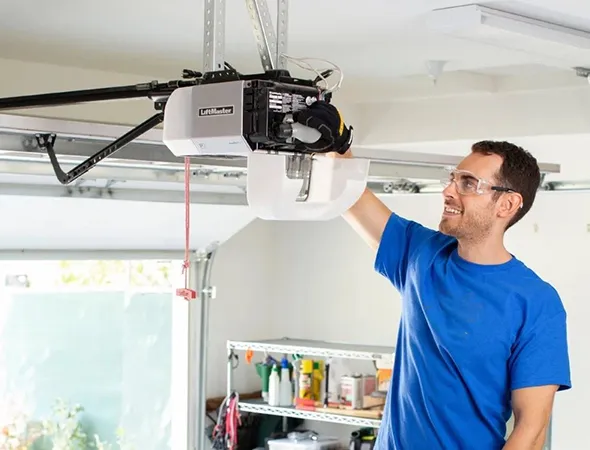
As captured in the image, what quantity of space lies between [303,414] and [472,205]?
2292 millimetres

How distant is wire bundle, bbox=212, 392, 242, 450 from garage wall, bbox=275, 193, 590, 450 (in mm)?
582

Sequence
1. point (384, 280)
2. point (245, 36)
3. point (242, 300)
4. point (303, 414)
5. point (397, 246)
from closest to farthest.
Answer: point (397, 246), point (245, 36), point (303, 414), point (384, 280), point (242, 300)

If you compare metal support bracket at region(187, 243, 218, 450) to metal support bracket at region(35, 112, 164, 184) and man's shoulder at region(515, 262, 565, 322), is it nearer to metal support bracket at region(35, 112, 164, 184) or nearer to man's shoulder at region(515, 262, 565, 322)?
metal support bracket at region(35, 112, 164, 184)

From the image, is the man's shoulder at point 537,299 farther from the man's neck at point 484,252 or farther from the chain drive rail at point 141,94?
the chain drive rail at point 141,94

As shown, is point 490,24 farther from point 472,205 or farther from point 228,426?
point 228,426

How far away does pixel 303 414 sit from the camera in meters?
4.27

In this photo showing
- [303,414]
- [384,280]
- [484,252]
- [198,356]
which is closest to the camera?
[484,252]

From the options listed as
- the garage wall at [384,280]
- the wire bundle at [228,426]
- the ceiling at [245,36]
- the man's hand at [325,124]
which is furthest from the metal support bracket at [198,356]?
the man's hand at [325,124]

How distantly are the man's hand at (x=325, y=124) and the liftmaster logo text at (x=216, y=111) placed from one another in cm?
11

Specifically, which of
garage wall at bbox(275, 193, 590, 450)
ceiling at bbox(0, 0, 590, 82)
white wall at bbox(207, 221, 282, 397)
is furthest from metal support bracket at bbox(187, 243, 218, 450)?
ceiling at bbox(0, 0, 590, 82)

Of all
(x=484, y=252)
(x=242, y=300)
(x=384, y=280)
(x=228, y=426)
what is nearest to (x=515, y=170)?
(x=484, y=252)

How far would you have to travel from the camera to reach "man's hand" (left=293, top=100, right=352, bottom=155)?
5.58 ft

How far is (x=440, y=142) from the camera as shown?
3.92m

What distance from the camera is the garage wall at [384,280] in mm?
3947
